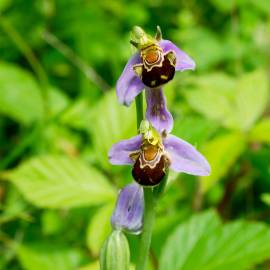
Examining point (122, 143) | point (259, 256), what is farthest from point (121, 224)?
point (259, 256)

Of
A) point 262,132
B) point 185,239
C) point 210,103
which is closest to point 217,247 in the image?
point 185,239

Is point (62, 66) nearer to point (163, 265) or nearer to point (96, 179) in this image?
point (96, 179)

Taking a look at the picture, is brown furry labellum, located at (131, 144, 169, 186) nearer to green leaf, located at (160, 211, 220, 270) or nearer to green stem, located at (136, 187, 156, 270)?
green stem, located at (136, 187, 156, 270)

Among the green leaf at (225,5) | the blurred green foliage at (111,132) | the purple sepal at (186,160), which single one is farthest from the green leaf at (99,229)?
the green leaf at (225,5)

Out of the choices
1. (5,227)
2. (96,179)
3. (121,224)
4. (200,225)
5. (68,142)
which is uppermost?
(68,142)

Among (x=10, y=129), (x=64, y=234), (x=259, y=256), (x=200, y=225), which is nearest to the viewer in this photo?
(x=259, y=256)

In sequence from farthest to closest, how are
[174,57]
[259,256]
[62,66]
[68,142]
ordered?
[62,66], [68,142], [259,256], [174,57]

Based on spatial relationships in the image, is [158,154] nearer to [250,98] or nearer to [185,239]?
[185,239]
